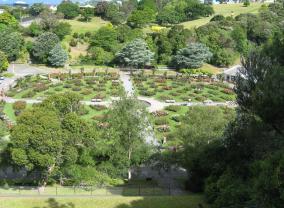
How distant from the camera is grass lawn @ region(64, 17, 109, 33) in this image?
94.3 metres

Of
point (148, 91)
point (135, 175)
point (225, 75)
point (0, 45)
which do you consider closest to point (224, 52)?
point (225, 75)

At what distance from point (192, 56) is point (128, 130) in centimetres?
4247

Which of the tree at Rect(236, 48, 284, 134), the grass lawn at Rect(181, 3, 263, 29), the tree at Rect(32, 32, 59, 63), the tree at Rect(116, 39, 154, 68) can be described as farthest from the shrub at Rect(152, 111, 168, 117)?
the grass lawn at Rect(181, 3, 263, 29)

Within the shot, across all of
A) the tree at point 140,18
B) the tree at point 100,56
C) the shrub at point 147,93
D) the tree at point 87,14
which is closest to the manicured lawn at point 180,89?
the shrub at point 147,93

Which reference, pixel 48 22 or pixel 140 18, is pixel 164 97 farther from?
pixel 140 18

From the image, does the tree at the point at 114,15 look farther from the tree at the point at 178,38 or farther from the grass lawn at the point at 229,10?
the tree at the point at 178,38

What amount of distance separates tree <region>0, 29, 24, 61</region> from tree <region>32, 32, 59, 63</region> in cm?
275

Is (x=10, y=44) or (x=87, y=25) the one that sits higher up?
(x=10, y=44)

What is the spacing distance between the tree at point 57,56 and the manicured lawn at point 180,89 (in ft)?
43.6

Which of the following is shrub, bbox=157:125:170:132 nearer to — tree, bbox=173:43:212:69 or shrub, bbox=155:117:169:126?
shrub, bbox=155:117:169:126

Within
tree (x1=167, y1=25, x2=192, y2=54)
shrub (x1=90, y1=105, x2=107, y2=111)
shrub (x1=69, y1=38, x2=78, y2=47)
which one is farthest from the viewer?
shrub (x1=69, y1=38, x2=78, y2=47)

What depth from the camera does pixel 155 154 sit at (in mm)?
34719

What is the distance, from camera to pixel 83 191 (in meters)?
30.9

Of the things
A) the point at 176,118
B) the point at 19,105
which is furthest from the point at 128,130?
the point at 19,105
